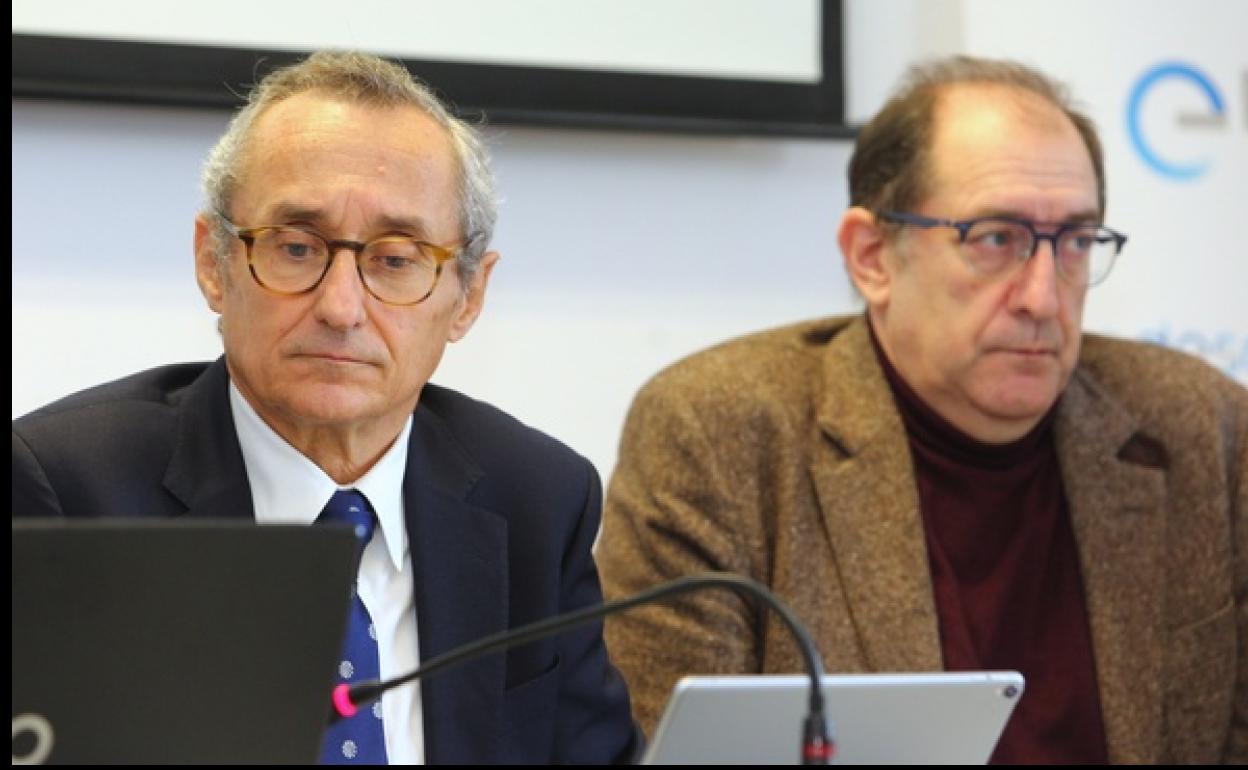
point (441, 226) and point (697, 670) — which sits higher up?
point (441, 226)

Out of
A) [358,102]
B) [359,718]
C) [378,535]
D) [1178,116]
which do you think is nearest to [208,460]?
[378,535]

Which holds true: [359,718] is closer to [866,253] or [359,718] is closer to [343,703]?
[343,703]

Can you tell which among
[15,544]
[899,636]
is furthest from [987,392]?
[15,544]

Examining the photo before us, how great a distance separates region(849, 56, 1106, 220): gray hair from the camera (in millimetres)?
2695

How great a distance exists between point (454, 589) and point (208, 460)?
29 centimetres

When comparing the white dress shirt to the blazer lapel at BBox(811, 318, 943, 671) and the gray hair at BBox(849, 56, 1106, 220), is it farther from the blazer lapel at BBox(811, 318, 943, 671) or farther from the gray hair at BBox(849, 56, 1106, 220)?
the gray hair at BBox(849, 56, 1106, 220)

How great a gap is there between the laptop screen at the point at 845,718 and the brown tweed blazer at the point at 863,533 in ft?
3.02

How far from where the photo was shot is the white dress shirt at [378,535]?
1.88m

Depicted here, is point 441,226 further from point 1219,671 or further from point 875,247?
point 1219,671

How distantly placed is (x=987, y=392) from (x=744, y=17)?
0.84m

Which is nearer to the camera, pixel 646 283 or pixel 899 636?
pixel 899 636

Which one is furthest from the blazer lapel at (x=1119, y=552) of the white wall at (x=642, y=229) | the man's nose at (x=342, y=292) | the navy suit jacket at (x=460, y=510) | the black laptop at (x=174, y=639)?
the black laptop at (x=174, y=639)

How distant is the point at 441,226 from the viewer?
1.99 metres

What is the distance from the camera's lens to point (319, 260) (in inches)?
76.0
